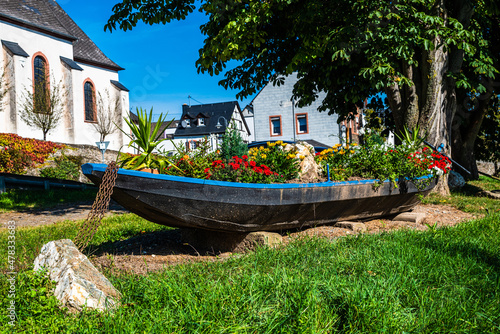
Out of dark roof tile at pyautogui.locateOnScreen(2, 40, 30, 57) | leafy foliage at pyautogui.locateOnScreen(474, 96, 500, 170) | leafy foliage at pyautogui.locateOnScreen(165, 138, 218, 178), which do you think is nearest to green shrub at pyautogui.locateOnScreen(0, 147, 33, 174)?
dark roof tile at pyautogui.locateOnScreen(2, 40, 30, 57)

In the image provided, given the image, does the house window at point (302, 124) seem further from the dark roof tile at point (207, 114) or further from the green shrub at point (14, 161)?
the green shrub at point (14, 161)

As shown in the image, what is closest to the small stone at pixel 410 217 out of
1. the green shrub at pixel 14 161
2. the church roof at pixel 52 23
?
the green shrub at pixel 14 161

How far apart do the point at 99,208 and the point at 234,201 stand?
1487 millimetres

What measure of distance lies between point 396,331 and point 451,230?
3.24 meters

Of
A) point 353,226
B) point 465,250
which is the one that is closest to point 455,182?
point 353,226

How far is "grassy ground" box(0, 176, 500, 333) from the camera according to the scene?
2156 mm

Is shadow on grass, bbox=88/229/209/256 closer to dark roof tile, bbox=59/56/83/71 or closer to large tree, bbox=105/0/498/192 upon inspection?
large tree, bbox=105/0/498/192

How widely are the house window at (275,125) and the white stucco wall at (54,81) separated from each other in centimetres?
1320

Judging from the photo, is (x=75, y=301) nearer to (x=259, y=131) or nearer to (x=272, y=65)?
(x=272, y=65)

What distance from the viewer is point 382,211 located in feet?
21.1

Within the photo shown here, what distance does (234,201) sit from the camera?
14.7ft

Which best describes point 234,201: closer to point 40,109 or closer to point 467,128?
point 467,128

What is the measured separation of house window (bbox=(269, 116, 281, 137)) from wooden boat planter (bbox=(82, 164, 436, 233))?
101ft

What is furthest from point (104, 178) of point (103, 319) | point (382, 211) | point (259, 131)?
point (259, 131)
